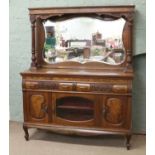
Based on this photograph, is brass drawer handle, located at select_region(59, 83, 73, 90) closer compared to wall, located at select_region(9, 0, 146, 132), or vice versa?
brass drawer handle, located at select_region(59, 83, 73, 90)

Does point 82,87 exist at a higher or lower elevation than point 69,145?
higher

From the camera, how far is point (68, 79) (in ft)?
9.18

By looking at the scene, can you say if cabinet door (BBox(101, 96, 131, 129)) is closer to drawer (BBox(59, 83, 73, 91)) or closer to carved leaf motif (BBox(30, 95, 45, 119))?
drawer (BBox(59, 83, 73, 91))

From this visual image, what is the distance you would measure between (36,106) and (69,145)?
0.59m

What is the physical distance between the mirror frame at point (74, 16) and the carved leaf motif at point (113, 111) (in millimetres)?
442

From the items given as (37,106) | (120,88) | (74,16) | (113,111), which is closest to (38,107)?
(37,106)

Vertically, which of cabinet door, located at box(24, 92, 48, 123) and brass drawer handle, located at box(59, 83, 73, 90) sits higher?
brass drawer handle, located at box(59, 83, 73, 90)

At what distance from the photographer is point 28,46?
3.43 meters

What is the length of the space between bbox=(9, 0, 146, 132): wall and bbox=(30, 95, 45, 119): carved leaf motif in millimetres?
685

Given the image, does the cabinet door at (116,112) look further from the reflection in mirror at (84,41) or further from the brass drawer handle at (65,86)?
the reflection in mirror at (84,41)

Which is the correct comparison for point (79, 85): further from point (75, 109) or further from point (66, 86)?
point (75, 109)

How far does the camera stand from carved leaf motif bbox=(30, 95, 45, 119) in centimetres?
291

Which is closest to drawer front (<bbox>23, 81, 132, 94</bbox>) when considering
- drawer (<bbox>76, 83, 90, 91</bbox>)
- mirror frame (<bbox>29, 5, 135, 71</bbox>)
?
drawer (<bbox>76, 83, 90, 91</bbox>)
